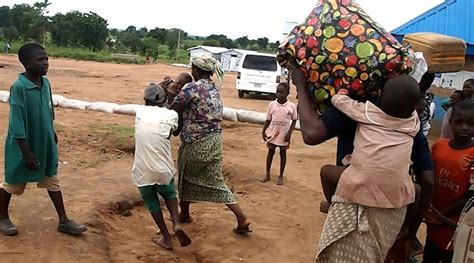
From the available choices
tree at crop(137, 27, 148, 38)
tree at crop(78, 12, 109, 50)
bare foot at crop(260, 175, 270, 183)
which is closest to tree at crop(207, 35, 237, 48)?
tree at crop(137, 27, 148, 38)

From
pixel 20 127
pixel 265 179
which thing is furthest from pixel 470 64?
pixel 20 127

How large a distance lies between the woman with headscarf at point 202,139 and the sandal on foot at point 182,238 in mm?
490

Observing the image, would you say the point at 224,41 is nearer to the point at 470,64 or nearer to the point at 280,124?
the point at 470,64

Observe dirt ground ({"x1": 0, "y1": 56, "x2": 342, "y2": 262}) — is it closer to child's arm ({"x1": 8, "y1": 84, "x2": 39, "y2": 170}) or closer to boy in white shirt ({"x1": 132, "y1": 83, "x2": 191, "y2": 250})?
boy in white shirt ({"x1": 132, "y1": 83, "x2": 191, "y2": 250})

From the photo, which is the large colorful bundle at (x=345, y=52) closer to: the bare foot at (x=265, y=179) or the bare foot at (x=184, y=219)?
the bare foot at (x=184, y=219)

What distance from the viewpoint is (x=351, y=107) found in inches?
85.9

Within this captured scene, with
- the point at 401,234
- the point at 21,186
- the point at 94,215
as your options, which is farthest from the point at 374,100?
the point at 94,215

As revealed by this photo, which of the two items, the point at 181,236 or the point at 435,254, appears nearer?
the point at 435,254

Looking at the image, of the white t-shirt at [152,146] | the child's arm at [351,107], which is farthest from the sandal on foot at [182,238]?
the child's arm at [351,107]

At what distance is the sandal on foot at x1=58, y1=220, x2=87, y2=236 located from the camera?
175 inches

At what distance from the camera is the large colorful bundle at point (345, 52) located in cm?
219

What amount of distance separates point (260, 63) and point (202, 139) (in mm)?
16005

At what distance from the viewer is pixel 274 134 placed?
286 inches

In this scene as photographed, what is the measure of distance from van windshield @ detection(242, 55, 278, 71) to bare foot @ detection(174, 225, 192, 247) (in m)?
16.2
